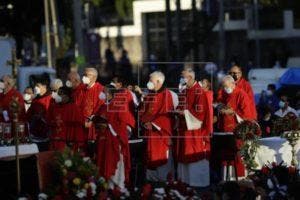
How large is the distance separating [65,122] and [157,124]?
1.94 meters

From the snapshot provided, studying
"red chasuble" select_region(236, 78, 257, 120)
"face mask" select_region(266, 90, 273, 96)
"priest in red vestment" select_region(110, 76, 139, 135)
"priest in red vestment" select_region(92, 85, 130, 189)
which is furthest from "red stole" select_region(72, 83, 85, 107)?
"face mask" select_region(266, 90, 273, 96)

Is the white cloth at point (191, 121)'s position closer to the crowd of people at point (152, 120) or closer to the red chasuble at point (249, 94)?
the crowd of people at point (152, 120)

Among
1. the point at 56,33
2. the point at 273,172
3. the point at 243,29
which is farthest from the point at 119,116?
the point at 243,29

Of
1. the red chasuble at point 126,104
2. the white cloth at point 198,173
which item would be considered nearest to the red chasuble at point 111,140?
the red chasuble at point 126,104

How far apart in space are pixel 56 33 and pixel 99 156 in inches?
1149

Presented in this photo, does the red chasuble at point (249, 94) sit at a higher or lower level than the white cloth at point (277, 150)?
higher

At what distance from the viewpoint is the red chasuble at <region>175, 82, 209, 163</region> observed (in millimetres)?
17406

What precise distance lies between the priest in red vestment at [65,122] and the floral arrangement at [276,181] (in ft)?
13.3

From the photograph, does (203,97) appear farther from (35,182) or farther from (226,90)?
(35,182)

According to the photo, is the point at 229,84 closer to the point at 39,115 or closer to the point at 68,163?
the point at 39,115

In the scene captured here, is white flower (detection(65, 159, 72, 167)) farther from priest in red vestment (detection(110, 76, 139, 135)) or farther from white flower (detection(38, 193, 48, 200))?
priest in red vestment (detection(110, 76, 139, 135))

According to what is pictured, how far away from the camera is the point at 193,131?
17.6 metres

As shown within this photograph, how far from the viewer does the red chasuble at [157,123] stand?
17.4 m

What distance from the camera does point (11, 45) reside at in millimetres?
30344
